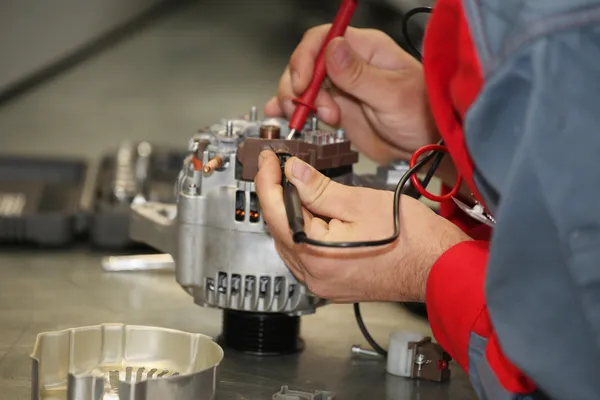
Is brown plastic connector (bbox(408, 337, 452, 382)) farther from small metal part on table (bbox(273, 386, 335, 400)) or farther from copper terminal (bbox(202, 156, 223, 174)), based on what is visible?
copper terminal (bbox(202, 156, 223, 174))

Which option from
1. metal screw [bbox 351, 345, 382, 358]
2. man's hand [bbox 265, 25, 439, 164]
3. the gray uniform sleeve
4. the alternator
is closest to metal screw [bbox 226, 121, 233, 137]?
the alternator

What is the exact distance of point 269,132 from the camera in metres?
1.10

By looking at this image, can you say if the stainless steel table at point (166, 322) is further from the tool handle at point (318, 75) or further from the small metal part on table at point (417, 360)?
the tool handle at point (318, 75)

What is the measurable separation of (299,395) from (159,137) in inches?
80.0

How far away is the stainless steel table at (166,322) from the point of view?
1059 mm

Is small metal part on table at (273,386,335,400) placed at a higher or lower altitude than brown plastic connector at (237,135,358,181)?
lower

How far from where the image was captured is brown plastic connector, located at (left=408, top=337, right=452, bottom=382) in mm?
1090

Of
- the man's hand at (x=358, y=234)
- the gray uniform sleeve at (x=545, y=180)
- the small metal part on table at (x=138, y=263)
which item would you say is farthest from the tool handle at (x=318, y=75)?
the gray uniform sleeve at (x=545, y=180)

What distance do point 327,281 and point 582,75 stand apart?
0.36 m

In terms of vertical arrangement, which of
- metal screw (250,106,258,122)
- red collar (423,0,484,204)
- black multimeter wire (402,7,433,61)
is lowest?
metal screw (250,106,258,122)

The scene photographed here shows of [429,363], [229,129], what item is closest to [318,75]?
[229,129]

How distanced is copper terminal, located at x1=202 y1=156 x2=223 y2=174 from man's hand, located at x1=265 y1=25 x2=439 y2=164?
0.24 m

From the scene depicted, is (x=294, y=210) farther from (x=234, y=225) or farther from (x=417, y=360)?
(x=417, y=360)

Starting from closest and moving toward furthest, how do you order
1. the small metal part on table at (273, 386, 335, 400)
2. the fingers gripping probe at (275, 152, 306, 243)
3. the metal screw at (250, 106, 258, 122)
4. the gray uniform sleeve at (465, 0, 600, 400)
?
the gray uniform sleeve at (465, 0, 600, 400), the fingers gripping probe at (275, 152, 306, 243), the small metal part on table at (273, 386, 335, 400), the metal screw at (250, 106, 258, 122)
